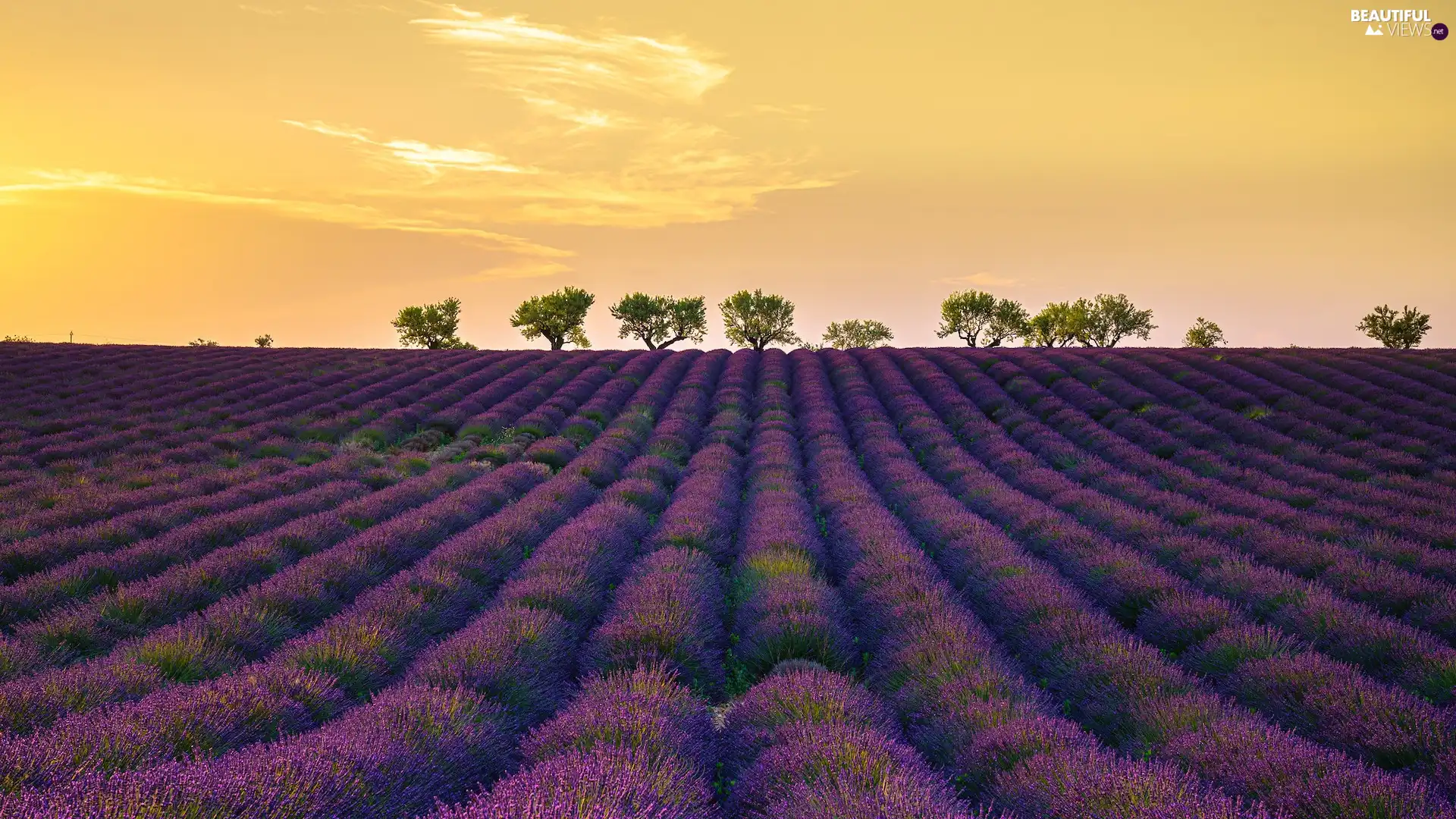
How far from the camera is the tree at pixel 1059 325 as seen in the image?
5788 cm

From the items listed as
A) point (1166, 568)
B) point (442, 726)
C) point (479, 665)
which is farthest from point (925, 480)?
point (442, 726)

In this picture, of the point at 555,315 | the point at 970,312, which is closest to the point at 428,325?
the point at 555,315

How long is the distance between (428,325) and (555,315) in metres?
8.53

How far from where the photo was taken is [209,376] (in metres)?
19.5

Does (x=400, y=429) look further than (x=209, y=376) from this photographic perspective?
No

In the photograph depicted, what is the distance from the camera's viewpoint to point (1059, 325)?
197 ft

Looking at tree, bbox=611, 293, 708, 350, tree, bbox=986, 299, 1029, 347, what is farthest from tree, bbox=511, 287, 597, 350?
tree, bbox=986, 299, 1029, 347

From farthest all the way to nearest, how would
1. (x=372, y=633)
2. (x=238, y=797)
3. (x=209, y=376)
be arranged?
(x=209, y=376)
(x=372, y=633)
(x=238, y=797)

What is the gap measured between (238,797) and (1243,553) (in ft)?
26.4

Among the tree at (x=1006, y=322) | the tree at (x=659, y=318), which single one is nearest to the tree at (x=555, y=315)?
the tree at (x=659, y=318)

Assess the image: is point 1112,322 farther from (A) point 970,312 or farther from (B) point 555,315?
(B) point 555,315

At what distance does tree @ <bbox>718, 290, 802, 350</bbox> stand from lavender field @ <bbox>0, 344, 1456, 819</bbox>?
3957 cm

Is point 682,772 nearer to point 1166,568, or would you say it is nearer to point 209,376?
point 1166,568

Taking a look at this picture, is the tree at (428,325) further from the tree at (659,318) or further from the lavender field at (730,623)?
the lavender field at (730,623)
